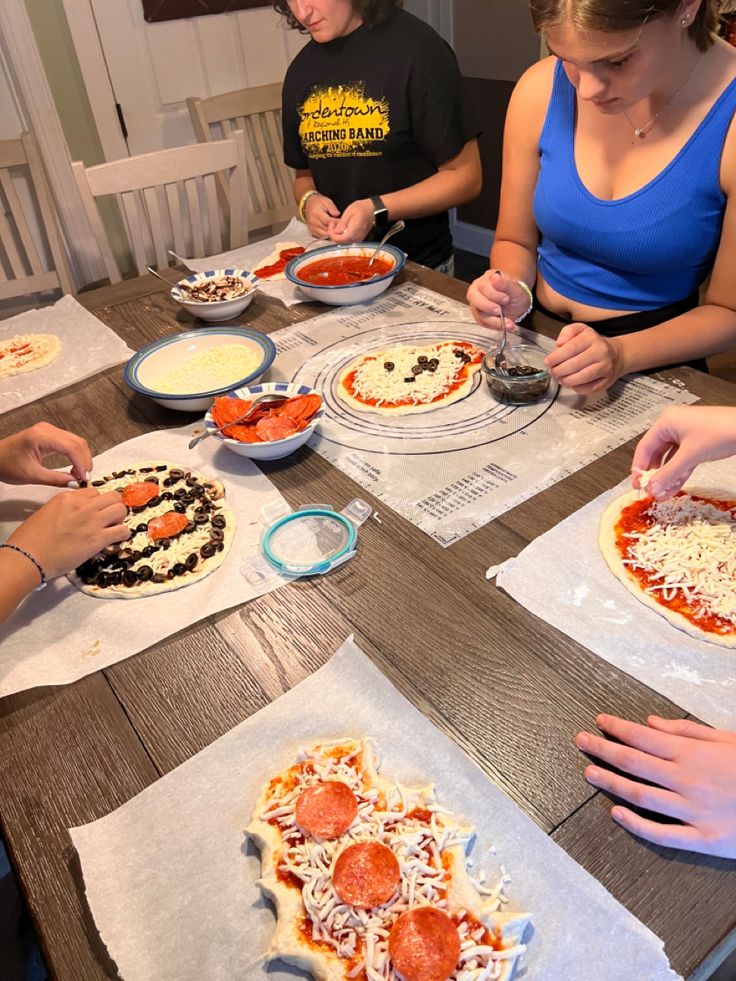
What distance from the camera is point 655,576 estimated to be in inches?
38.0

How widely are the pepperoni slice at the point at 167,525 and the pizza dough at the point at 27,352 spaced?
77 cm

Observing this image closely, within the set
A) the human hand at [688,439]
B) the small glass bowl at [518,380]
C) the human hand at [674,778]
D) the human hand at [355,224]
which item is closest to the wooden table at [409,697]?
the human hand at [674,778]

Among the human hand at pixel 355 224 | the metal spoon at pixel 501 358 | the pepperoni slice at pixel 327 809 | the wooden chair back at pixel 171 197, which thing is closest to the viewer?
the pepperoni slice at pixel 327 809

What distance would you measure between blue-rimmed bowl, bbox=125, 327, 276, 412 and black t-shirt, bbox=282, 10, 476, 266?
87 centimetres

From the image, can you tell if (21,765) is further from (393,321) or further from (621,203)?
(621,203)

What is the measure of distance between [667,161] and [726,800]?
46.6 inches

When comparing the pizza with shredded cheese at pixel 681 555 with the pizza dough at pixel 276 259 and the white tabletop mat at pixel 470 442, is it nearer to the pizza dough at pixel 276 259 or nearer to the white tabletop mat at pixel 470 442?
the white tabletop mat at pixel 470 442

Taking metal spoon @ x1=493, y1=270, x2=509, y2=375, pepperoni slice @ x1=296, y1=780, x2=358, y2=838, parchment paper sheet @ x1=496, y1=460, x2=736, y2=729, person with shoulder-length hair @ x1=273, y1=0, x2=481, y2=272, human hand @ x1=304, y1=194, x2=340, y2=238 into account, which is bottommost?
parchment paper sheet @ x1=496, y1=460, x2=736, y2=729

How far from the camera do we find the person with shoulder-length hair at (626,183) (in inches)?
48.1

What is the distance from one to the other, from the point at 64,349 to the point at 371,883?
150 centimetres

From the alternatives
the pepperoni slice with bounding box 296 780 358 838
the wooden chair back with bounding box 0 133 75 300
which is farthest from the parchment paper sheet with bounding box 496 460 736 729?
the wooden chair back with bounding box 0 133 75 300

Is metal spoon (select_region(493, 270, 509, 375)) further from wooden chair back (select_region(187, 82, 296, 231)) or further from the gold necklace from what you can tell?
wooden chair back (select_region(187, 82, 296, 231))

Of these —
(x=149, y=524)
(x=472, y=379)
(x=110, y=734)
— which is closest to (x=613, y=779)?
(x=110, y=734)

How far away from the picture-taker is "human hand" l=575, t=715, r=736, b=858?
2.23 ft
